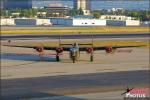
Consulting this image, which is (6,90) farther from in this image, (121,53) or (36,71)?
(121,53)

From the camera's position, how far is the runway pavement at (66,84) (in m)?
35.7

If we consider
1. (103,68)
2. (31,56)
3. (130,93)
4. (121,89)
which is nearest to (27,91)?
(121,89)

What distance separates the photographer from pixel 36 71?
50562 millimetres

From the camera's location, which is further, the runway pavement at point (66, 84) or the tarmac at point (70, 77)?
the runway pavement at point (66, 84)

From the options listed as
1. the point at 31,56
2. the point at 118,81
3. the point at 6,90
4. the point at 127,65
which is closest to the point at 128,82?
the point at 118,81

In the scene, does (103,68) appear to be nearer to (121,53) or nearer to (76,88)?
(76,88)

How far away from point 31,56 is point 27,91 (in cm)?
3371

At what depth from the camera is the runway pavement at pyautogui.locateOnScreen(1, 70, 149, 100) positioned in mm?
35656

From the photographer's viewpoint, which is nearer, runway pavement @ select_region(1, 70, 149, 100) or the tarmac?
the tarmac

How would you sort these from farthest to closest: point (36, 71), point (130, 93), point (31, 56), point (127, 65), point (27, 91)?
point (31, 56) → point (127, 65) → point (36, 71) → point (27, 91) → point (130, 93)

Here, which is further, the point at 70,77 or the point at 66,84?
the point at 70,77

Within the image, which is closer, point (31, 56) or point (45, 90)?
point (45, 90)

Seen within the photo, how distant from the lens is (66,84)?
40.3 meters

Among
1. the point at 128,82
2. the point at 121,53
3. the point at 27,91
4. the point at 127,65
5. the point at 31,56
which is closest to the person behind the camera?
the point at 27,91
